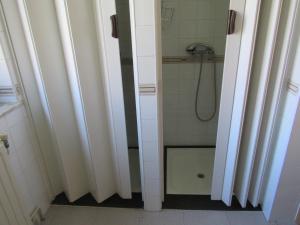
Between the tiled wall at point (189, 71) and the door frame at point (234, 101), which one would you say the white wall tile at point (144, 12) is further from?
the tiled wall at point (189, 71)

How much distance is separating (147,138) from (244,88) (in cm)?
68

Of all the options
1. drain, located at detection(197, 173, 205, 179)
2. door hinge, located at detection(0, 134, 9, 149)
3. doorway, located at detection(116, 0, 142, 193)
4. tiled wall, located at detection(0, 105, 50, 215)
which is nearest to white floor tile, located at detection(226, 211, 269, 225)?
drain, located at detection(197, 173, 205, 179)

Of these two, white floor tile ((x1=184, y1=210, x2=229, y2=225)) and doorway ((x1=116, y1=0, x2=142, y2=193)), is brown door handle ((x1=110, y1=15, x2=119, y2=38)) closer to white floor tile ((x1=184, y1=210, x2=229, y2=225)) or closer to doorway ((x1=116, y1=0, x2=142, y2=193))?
doorway ((x1=116, y1=0, x2=142, y2=193))

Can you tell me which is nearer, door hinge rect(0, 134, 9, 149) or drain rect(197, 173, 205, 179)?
door hinge rect(0, 134, 9, 149)

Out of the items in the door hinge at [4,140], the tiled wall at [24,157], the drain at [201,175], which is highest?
the door hinge at [4,140]

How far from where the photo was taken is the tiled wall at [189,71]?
1891 millimetres

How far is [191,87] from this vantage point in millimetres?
2184

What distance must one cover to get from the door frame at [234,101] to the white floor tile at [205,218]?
0.40 ft

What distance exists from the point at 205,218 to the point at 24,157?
4.47ft

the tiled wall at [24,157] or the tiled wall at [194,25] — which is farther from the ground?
the tiled wall at [194,25]

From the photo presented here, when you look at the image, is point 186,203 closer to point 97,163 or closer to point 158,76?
point 97,163

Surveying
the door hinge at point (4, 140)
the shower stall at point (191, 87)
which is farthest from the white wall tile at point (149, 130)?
the door hinge at point (4, 140)

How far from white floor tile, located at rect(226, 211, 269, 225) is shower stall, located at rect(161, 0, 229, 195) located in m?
0.26

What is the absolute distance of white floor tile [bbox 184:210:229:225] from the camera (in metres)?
1.57
